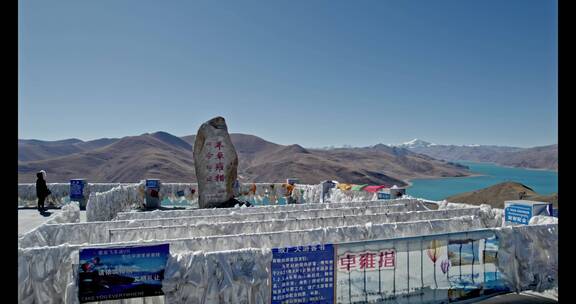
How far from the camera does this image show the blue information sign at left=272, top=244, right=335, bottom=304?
5.54m

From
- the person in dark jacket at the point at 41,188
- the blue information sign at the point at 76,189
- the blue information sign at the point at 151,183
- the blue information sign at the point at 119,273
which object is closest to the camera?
the blue information sign at the point at 119,273

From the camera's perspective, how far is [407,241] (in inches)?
240

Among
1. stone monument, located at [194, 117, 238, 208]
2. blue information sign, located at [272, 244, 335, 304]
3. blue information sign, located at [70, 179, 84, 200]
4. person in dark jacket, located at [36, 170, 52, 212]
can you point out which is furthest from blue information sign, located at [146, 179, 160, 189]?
blue information sign, located at [272, 244, 335, 304]

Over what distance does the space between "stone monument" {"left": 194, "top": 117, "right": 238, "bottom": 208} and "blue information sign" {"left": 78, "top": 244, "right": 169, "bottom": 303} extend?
9.66 meters

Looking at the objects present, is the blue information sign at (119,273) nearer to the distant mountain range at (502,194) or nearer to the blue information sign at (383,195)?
the blue information sign at (383,195)

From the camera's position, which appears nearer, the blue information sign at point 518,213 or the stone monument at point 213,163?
the blue information sign at point 518,213

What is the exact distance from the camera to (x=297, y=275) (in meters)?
5.57

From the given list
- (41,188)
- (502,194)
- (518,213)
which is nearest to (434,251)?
(518,213)

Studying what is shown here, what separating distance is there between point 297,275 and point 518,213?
20.8 feet

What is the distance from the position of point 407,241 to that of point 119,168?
76255mm

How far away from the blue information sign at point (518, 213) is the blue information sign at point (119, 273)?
8.19 metres

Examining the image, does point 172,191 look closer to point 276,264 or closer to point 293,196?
point 293,196

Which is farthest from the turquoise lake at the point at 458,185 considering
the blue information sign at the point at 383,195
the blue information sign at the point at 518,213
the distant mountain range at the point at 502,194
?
the blue information sign at the point at 518,213

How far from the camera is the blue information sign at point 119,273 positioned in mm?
4914
